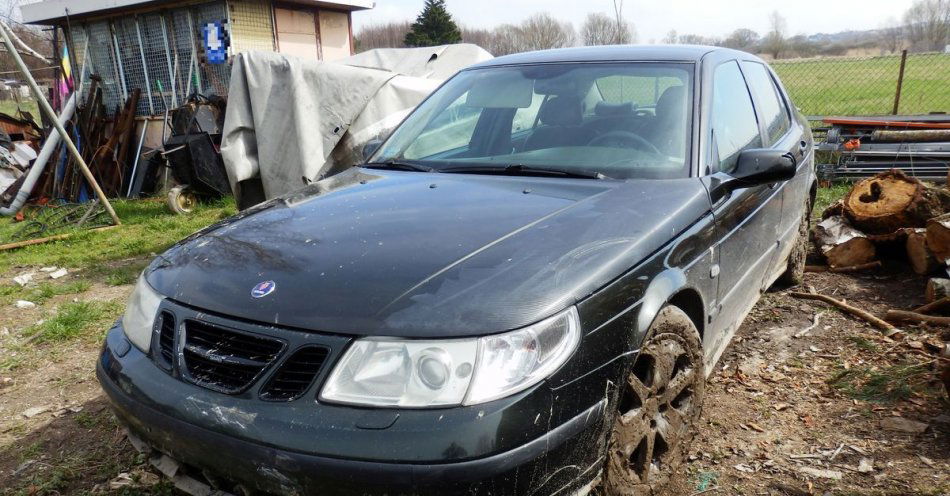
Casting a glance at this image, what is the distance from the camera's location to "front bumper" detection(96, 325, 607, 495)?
1.60m

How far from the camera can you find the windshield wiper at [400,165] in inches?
122

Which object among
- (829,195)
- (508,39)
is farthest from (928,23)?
(829,195)

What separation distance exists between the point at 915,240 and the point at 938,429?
2262 millimetres

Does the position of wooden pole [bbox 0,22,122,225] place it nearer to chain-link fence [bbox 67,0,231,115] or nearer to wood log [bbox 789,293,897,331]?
chain-link fence [bbox 67,0,231,115]

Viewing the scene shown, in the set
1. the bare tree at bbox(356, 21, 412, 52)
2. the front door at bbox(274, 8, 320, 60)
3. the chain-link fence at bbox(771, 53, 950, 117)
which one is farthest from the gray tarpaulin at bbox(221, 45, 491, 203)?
the bare tree at bbox(356, 21, 412, 52)

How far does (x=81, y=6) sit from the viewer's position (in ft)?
38.9

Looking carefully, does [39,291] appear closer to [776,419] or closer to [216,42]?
[776,419]

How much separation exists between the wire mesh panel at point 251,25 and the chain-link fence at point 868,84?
11.5 meters

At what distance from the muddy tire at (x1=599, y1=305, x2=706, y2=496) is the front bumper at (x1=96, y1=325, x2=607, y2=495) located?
0.21 metres

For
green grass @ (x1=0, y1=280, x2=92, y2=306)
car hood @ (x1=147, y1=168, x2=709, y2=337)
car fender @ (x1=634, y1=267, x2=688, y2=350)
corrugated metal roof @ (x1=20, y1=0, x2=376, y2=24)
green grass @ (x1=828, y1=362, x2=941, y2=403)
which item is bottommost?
green grass @ (x1=0, y1=280, x2=92, y2=306)

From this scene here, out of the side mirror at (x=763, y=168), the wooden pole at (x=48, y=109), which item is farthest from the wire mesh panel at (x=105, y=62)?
the side mirror at (x=763, y=168)

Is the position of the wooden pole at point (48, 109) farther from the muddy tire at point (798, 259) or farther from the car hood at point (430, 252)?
the muddy tire at point (798, 259)

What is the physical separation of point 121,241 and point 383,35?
4969 cm

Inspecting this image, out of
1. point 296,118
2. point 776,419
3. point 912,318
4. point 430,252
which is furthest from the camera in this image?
point 296,118
